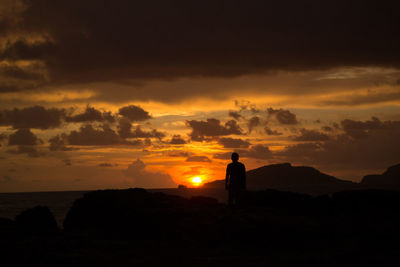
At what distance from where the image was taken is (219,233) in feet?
47.7

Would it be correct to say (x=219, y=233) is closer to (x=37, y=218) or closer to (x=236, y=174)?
(x=236, y=174)

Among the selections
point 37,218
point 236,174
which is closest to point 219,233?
point 236,174

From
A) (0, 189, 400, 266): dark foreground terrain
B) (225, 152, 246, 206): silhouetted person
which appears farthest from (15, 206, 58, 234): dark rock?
(225, 152, 246, 206): silhouetted person

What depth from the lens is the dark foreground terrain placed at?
11.7m

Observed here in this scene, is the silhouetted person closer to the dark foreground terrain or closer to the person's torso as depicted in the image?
the person's torso

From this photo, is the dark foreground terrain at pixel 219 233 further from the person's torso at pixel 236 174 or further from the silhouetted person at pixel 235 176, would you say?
the person's torso at pixel 236 174

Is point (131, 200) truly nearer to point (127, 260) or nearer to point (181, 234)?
point (181, 234)

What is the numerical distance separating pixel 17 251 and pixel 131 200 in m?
7.62

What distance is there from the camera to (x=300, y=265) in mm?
10891

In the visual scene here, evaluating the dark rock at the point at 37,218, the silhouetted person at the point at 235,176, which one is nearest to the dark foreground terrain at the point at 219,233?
the silhouetted person at the point at 235,176

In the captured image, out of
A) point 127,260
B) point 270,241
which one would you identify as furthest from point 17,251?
point 270,241

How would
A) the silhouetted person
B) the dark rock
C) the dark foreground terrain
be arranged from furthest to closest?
1. the dark rock
2. the silhouetted person
3. the dark foreground terrain

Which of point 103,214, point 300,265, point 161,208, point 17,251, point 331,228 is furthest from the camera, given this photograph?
point 103,214

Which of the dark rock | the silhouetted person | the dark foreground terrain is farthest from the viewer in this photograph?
the dark rock
